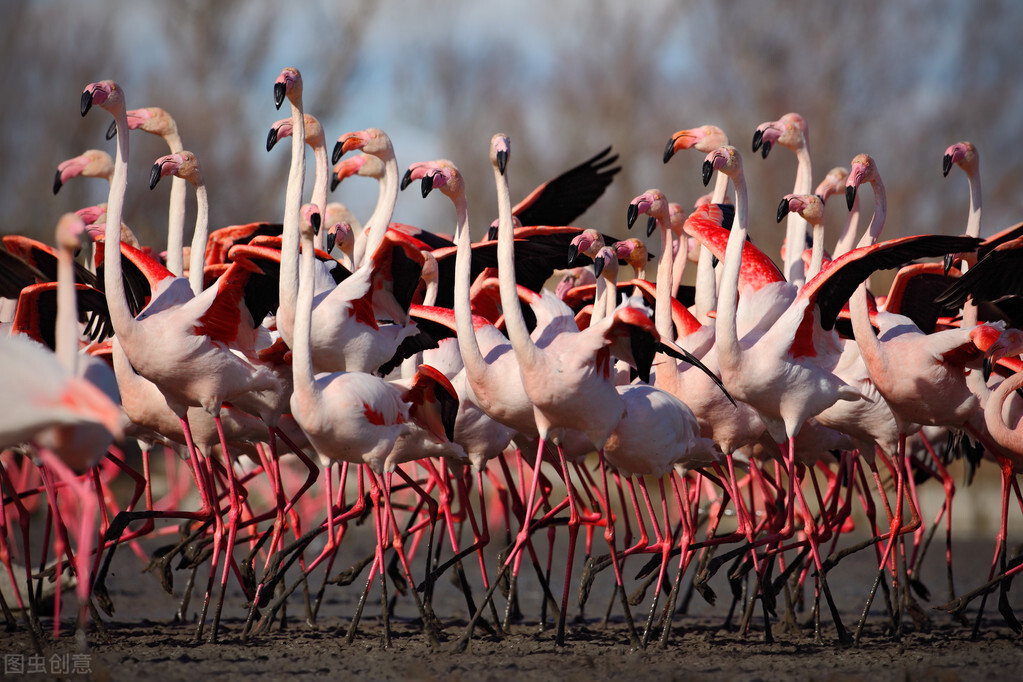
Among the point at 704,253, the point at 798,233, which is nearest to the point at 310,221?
the point at 704,253

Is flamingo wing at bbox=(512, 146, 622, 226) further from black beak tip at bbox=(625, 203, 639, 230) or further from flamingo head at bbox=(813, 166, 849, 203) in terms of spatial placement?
black beak tip at bbox=(625, 203, 639, 230)

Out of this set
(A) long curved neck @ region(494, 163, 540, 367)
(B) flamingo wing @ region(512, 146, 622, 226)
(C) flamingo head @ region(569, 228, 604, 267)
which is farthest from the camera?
(B) flamingo wing @ region(512, 146, 622, 226)

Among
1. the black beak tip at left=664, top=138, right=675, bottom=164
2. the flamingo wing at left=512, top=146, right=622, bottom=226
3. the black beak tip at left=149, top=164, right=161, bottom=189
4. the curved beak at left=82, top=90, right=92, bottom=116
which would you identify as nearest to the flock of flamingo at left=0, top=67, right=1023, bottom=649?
the curved beak at left=82, top=90, right=92, bottom=116

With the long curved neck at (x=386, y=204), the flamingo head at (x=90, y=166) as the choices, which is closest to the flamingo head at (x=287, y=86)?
the long curved neck at (x=386, y=204)

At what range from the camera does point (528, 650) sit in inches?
203

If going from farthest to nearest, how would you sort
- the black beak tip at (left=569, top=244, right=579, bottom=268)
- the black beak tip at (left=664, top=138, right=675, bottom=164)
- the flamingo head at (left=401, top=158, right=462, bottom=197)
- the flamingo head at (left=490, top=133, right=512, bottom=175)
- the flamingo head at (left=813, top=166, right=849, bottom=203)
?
the flamingo head at (left=813, top=166, right=849, bottom=203) < the black beak tip at (left=664, top=138, right=675, bottom=164) < the flamingo head at (left=401, top=158, right=462, bottom=197) < the black beak tip at (left=569, top=244, right=579, bottom=268) < the flamingo head at (left=490, top=133, right=512, bottom=175)

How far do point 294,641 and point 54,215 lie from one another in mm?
14107

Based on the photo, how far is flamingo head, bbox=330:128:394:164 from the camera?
6.37 metres

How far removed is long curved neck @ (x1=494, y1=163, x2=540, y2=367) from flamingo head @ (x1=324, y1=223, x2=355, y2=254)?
1.91 meters

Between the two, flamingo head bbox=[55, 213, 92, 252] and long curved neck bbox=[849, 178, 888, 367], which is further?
long curved neck bbox=[849, 178, 888, 367]

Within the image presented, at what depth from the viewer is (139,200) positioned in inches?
710

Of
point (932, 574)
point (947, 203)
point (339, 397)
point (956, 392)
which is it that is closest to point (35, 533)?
point (339, 397)

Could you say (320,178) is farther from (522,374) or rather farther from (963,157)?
(963,157)

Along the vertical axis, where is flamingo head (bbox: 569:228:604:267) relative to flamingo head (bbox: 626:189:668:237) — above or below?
below
